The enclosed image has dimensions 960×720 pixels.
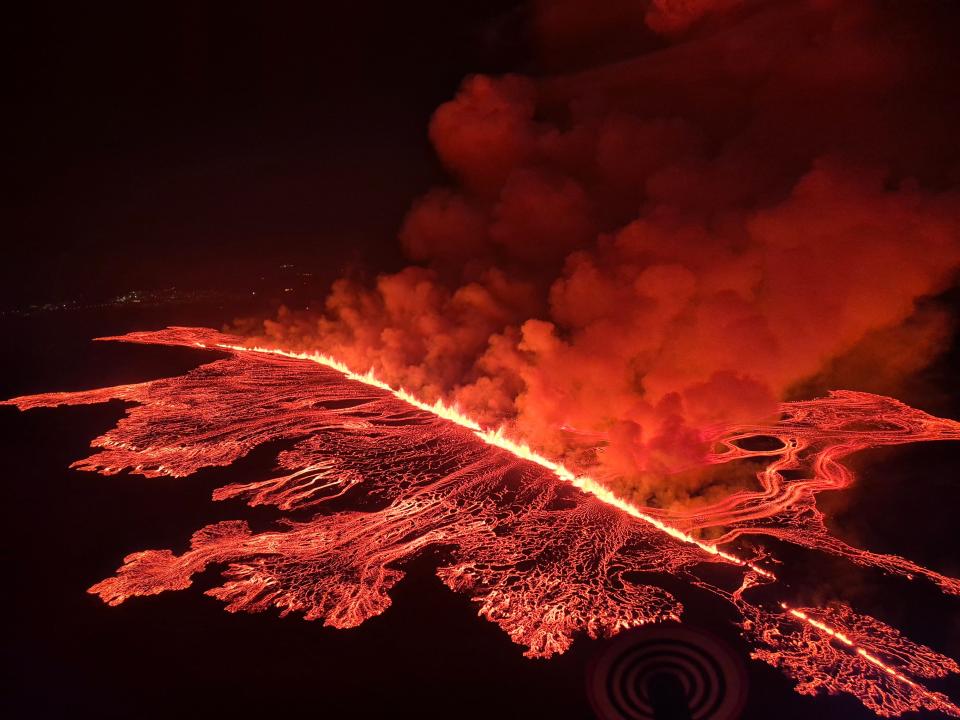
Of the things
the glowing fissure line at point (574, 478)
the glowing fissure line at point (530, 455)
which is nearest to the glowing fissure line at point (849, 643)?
the glowing fissure line at point (574, 478)

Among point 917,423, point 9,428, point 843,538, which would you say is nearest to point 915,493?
point 843,538

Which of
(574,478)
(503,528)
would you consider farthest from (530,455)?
(503,528)

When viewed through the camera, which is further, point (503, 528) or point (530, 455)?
point (530, 455)

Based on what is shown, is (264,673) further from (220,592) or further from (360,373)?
(360,373)

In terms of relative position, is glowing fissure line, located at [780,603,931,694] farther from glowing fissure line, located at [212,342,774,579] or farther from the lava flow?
glowing fissure line, located at [212,342,774,579]

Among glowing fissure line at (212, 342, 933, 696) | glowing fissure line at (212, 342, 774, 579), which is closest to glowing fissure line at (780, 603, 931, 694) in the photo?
glowing fissure line at (212, 342, 933, 696)

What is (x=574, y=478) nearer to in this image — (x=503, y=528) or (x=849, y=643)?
(x=503, y=528)
